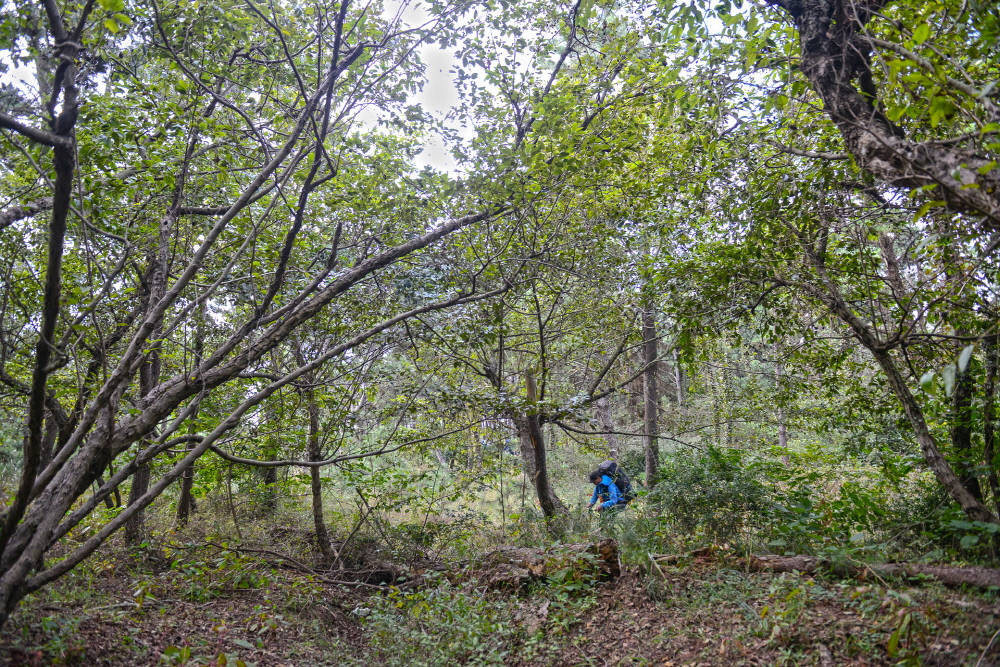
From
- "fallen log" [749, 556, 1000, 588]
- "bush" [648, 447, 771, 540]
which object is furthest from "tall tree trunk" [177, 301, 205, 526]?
"fallen log" [749, 556, 1000, 588]

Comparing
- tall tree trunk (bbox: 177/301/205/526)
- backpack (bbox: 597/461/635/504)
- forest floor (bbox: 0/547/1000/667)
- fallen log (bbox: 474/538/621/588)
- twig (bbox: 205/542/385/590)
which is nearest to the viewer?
forest floor (bbox: 0/547/1000/667)

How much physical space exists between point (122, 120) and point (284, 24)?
171 cm

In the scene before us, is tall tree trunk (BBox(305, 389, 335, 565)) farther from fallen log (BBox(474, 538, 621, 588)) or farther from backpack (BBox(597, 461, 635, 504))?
backpack (BBox(597, 461, 635, 504))

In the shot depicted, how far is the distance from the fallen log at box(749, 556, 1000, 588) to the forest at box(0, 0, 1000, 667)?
3 centimetres

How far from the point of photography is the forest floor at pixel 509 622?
3607 millimetres

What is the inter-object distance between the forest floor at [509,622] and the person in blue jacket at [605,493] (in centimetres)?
287

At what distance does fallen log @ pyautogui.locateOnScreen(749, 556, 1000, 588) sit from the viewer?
4031 mm

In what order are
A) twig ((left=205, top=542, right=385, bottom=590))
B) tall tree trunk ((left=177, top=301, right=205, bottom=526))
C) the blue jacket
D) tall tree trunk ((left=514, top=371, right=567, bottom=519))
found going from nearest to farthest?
1. tall tree trunk ((left=177, top=301, right=205, bottom=526))
2. twig ((left=205, top=542, right=385, bottom=590))
3. tall tree trunk ((left=514, top=371, right=567, bottom=519))
4. the blue jacket

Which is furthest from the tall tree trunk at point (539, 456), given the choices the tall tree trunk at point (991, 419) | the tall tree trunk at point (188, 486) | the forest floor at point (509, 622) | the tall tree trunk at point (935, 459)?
the tall tree trunk at point (991, 419)

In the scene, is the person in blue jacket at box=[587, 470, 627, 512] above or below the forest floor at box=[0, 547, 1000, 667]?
above

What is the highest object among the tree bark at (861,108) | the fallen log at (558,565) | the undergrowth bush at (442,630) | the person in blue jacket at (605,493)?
the tree bark at (861,108)

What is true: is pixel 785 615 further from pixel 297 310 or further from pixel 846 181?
pixel 297 310

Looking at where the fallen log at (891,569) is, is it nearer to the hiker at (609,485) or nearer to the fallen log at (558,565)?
the fallen log at (558,565)

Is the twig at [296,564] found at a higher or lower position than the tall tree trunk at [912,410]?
lower
